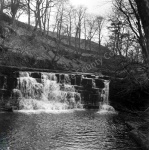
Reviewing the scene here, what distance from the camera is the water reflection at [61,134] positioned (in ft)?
30.0

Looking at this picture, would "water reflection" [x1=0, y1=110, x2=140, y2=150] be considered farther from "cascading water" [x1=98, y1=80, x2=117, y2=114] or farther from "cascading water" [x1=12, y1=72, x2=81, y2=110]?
"cascading water" [x1=98, y1=80, x2=117, y2=114]

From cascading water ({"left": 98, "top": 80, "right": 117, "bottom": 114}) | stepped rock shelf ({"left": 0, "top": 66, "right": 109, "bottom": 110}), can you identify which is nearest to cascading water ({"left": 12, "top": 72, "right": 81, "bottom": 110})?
stepped rock shelf ({"left": 0, "top": 66, "right": 109, "bottom": 110})

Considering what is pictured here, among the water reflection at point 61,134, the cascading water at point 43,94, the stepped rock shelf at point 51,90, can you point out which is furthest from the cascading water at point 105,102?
the water reflection at point 61,134

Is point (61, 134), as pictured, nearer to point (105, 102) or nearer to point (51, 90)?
point (51, 90)

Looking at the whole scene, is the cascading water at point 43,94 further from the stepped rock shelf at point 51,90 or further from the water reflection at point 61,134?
the water reflection at point 61,134

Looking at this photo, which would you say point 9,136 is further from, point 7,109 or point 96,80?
point 96,80

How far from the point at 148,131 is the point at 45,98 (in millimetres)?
11491

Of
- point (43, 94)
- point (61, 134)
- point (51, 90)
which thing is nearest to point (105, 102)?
point (51, 90)

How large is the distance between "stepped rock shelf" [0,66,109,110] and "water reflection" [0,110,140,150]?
4610 millimetres

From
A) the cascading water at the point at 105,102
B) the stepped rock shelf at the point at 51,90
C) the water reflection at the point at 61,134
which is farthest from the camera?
the cascading water at the point at 105,102

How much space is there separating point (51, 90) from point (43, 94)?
0.90 m

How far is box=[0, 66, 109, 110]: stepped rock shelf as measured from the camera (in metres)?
18.3

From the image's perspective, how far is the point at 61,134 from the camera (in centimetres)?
1074

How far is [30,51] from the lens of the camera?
28438 millimetres
